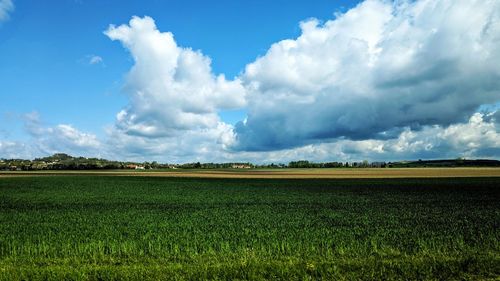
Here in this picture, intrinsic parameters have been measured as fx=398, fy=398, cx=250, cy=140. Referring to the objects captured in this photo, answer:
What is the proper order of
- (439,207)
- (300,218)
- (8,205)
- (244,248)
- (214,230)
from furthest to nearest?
1. (8,205)
2. (439,207)
3. (300,218)
4. (214,230)
5. (244,248)

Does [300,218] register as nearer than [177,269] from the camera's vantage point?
No

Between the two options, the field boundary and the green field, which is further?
the field boundary

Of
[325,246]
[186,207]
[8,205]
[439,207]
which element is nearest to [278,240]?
[325,246]

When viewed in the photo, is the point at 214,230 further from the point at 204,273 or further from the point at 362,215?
the point at 362,215

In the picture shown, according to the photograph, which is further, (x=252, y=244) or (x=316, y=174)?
(x=316, y=174)

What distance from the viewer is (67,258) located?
51.4 feet

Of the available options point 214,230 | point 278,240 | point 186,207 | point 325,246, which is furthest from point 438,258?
point 186,207

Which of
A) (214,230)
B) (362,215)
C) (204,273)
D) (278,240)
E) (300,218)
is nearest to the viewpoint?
(204,273)

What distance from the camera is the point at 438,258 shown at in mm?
14914

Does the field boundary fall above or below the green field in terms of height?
above

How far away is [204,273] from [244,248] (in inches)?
162

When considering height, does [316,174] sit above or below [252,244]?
above

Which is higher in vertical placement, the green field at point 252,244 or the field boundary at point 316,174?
the field boundary at point 316,174

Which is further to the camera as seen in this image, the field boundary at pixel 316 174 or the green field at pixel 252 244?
the field boundary at pixel 316 174
